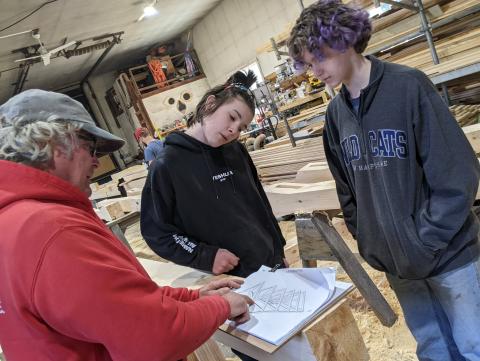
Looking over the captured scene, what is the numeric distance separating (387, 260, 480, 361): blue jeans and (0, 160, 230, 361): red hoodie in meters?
1.08

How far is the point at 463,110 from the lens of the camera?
3.61 m

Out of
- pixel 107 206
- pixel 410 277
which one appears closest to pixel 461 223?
pixel 410 277

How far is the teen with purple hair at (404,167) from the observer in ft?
4.29

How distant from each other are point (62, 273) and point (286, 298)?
2.47 ft

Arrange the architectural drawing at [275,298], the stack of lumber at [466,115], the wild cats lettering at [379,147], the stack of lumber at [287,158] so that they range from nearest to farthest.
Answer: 1. the architectural drawing at [275,298]
2. the wild cats lettering at [379,147]
3. the stack of lumber at [466,115]
4. the stack of lumber at [287,158]

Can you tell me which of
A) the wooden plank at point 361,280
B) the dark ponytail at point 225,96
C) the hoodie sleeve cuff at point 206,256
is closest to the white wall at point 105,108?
the dark ponytail at point 225,96

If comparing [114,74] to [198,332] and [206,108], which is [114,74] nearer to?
[206,108]

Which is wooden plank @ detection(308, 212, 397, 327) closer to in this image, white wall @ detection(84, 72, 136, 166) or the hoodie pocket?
the hoodie pocket

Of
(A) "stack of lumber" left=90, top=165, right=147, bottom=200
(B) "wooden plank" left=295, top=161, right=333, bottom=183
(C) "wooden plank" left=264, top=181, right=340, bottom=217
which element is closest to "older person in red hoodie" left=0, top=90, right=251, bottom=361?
(C) "wooden plank" left=264, top=181, right=340, bottom=217

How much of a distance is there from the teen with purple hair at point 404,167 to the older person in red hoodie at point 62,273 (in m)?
0.80

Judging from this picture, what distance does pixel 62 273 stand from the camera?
79 centimetres

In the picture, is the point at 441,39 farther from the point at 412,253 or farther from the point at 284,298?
the point at 284,298

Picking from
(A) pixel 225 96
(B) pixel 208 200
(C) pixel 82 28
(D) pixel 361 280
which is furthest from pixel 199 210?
(C) pixel 82 28

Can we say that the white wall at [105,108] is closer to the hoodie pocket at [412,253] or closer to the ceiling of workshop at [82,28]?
the ceiling of workshop at [82,28]
